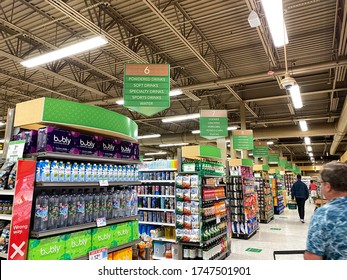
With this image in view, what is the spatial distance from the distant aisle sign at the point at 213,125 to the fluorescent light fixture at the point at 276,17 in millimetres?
4658

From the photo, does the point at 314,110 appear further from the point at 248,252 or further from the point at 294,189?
the point at 248,252

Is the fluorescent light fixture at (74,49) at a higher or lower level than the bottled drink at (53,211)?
higher

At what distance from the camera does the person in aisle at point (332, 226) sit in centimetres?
169

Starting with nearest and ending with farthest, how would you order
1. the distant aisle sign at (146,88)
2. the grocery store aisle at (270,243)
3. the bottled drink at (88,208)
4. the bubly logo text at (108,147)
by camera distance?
the bottled drink at (88,208) → the bubly logo text at (108,147) → the distant aisle sign at (146,88) → the grocery store aisle at (270,243)

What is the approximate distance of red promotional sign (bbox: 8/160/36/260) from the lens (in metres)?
2.46

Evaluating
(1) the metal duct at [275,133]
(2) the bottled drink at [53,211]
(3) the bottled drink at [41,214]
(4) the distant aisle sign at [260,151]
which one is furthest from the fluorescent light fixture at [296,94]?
(1) the metal duct at [275,133]

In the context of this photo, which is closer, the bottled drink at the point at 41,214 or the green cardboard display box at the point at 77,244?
the bottled drink at the point at 41,214

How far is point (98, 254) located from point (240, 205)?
628 cm

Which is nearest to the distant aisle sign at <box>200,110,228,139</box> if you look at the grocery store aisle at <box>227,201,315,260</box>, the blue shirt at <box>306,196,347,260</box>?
the grocery store aisle at <box>227,201,315,260</box>

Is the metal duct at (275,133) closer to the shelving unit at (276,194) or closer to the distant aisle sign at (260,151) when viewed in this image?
the distant aisle sign at (260,151)

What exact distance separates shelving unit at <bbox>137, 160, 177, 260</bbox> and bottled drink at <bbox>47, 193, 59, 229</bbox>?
131 inches

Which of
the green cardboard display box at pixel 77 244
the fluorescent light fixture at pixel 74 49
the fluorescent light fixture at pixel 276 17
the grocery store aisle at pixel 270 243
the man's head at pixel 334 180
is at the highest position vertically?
the fluorescent light fixture at pixel 74 49

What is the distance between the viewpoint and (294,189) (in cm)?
1162
